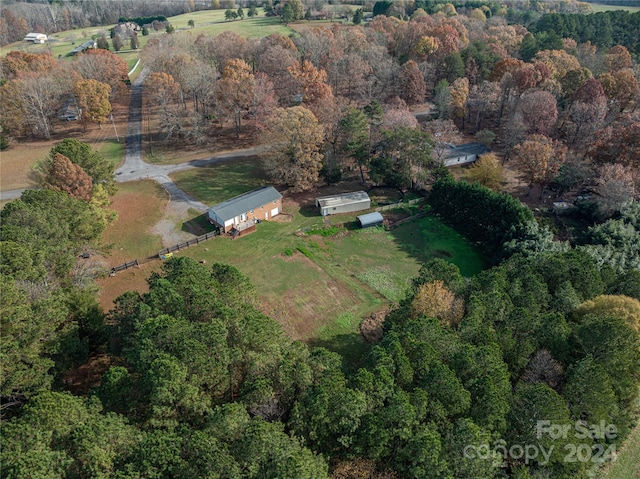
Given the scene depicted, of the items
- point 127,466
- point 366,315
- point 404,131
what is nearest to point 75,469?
point 127,466

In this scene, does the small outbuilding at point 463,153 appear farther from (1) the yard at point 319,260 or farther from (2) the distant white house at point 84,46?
(2) the distant white house at point 84,46

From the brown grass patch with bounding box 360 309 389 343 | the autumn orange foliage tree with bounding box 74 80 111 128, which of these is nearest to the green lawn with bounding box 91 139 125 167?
the autumn orange foliage tree with bounding box 74 80 111 128

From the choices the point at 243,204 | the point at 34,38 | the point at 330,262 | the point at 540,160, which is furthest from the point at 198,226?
the point at 34,38

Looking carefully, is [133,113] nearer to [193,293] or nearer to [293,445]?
[193,293]

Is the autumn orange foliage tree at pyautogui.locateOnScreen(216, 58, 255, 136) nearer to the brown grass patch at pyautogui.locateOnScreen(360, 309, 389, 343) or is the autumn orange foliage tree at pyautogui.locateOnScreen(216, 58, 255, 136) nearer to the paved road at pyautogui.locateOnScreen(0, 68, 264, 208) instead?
the paved road at pyautogui.locateOnScreen(0, 68, 264, 208)

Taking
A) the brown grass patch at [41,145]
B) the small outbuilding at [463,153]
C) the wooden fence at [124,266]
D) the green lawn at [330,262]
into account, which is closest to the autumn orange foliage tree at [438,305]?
the green lawn at [330,262]

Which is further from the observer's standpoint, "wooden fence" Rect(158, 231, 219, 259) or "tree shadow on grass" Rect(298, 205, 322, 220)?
"tree shadow on grass" Rect(298, 205, 322, 220)
